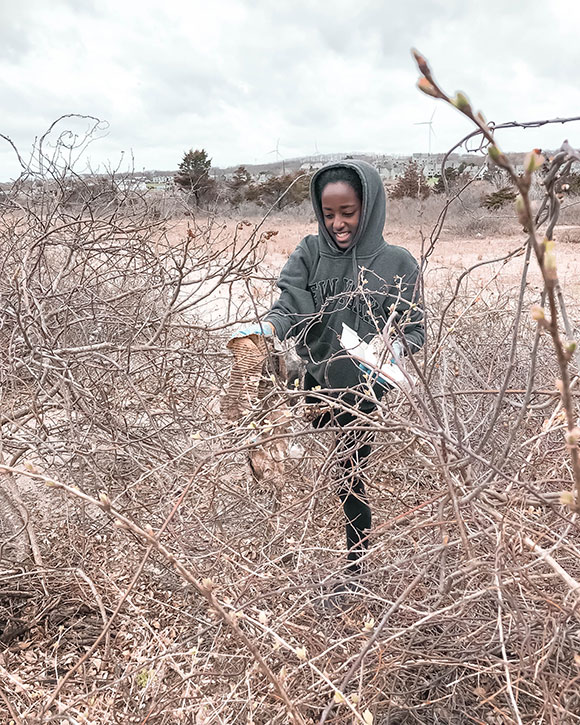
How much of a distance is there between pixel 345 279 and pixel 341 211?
26 cm

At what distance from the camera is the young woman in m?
2.25

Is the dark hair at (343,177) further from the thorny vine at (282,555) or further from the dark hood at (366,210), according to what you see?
the thorny vine at (282,555)

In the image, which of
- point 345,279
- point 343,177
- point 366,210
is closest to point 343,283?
point 345,279

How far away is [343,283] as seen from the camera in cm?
238

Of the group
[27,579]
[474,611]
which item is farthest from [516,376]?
[27,579]

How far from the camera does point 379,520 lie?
2834 millimetres

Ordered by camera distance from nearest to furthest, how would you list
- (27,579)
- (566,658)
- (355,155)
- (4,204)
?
(566,658) → (27,579) → (355,155) → (4,204)

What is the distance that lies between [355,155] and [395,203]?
18.9 metres

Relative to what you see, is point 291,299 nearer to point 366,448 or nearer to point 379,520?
point 366,448

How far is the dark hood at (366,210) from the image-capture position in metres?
2.23

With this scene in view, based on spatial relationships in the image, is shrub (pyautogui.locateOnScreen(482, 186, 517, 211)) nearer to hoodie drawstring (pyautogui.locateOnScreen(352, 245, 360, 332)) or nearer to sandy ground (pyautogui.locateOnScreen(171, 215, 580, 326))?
sandy ground (pyautogui.locateOnScreen(171, 215, 580, 326))

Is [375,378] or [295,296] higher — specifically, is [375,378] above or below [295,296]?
below

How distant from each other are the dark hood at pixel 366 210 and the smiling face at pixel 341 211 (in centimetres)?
2

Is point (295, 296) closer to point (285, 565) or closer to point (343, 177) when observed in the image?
point (343, 177)
